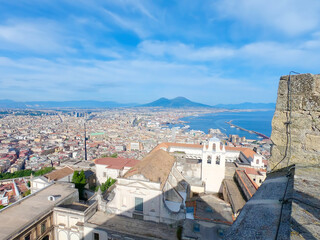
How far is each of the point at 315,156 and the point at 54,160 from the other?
4850cm

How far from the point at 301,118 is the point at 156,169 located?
10223 millimetres

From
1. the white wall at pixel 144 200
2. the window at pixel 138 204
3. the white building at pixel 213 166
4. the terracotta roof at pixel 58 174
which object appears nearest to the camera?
the white wall at pixel 144 200

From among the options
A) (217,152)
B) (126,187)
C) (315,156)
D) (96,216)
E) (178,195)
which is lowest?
(96,216)

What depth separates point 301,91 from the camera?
2822 mm

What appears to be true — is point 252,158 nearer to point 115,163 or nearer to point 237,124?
point 115,163

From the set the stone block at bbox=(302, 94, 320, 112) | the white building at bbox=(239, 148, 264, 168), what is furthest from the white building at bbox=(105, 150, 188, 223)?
the stone block at bbox=(302, 94, 320, 112)

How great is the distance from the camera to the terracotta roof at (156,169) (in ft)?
37.0

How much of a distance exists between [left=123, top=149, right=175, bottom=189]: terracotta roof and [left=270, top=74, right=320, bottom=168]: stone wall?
29.1ft

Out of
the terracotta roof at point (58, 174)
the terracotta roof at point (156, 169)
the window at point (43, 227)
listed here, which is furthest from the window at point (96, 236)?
the terracotta roof at point (58, 174)

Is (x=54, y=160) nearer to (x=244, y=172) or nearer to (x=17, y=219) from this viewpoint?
(x=17, y=219)

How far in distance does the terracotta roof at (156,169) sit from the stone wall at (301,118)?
8877 mm

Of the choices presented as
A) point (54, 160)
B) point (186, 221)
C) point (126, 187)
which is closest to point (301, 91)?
point (186, 221)

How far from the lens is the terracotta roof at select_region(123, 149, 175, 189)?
444 inches

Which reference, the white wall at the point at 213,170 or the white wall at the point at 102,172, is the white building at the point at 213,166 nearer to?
the white wall at the point at 213,170
